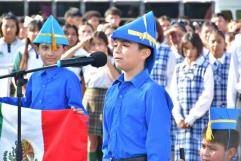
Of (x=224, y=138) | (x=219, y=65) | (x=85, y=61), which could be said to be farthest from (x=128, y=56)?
(x=219, y=65)

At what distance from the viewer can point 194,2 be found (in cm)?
2078

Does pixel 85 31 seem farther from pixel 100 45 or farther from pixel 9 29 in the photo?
pixel 100 45

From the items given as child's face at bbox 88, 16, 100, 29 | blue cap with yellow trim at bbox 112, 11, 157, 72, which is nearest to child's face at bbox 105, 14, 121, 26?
child's face at bbox 88, 16, 100, 29

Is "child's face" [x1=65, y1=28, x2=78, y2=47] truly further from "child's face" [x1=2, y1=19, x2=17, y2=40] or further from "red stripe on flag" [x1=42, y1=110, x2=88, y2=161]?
"red stripe on flag" [x1=42, y1=110, x2=88, y2=161]

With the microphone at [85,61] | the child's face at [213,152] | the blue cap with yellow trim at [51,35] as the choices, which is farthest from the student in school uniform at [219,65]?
the microphone at [85,61]

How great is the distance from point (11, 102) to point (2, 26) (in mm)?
4253

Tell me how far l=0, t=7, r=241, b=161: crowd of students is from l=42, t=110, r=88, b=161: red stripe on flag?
6.3 inches

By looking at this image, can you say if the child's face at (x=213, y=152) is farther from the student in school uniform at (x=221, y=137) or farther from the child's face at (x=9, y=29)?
the child's face at (x=9, y=29)

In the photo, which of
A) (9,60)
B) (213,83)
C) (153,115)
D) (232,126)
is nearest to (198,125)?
(213,83)

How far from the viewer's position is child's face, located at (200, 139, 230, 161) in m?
7.24

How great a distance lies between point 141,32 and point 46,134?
186 centimetres

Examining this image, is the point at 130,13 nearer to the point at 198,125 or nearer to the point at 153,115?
the point at 198,125

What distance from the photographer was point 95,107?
35.8 ft

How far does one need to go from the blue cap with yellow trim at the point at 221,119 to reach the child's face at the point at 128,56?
839 millimetres
